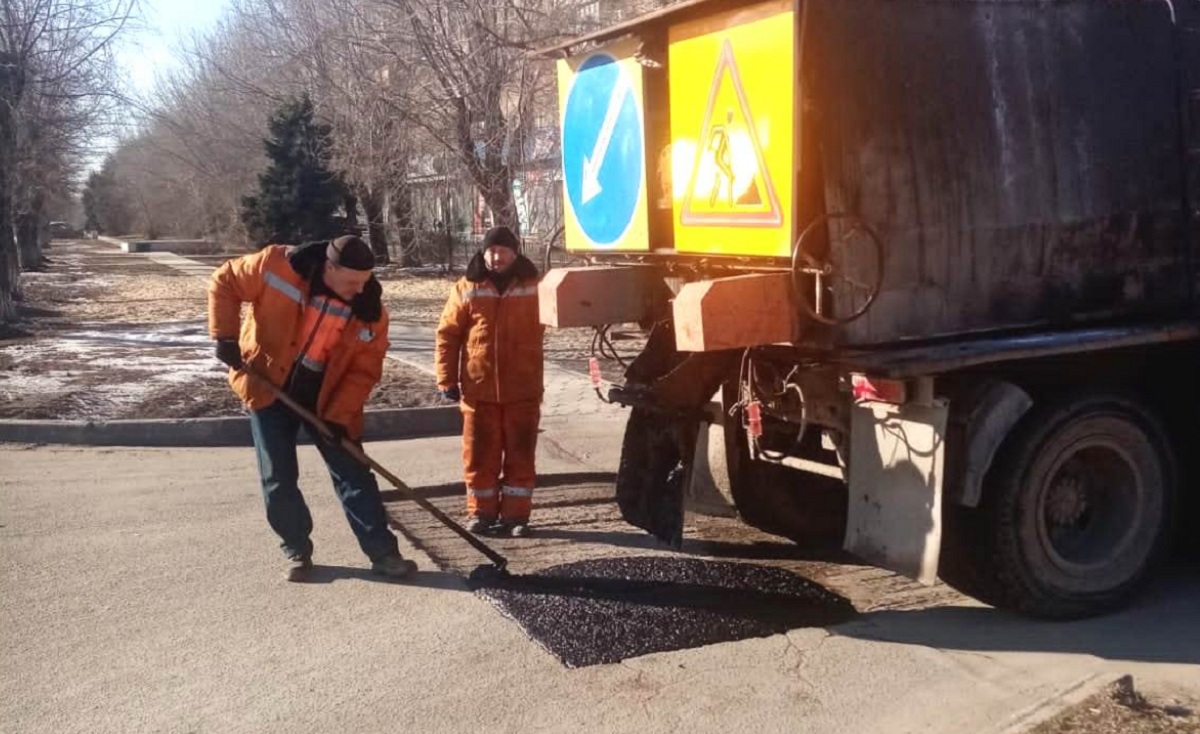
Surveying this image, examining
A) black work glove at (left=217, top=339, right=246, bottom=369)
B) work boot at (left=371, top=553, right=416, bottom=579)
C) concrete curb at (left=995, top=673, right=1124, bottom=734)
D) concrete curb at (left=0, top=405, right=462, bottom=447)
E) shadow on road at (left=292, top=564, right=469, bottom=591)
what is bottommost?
concrete curb at (left=995, top=673, right=1124, bottom=734)

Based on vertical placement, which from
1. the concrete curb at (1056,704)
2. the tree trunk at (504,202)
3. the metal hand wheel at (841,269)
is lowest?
the concrete curb at (1056,704)

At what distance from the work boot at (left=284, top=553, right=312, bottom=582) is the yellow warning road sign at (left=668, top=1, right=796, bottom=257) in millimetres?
2261

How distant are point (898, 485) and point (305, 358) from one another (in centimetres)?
273

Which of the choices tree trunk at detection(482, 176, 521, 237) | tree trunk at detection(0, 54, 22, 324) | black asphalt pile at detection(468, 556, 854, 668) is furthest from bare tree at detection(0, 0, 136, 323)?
black asphalt pile at detection(468, 556, 854, 668)

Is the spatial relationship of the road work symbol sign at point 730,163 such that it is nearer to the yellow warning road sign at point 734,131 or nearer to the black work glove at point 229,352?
the yellow warning road sign at point 734,131

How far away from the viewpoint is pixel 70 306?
846 inches

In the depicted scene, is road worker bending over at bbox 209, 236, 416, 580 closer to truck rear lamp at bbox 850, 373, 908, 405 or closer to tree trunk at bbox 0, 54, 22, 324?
truck rear lamp at bbox 850, 373, 908, 405

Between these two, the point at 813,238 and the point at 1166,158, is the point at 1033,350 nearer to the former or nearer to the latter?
the point at 813,238

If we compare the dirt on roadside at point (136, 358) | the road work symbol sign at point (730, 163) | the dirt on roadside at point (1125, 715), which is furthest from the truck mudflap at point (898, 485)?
the dirt on roadside at point (136, 358)

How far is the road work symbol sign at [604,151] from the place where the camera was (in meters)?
5.93

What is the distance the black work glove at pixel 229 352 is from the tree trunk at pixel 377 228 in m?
21.5

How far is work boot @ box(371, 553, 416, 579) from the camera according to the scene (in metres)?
5.68

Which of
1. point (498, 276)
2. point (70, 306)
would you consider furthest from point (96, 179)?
point (498, 276)

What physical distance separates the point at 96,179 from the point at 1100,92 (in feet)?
236
